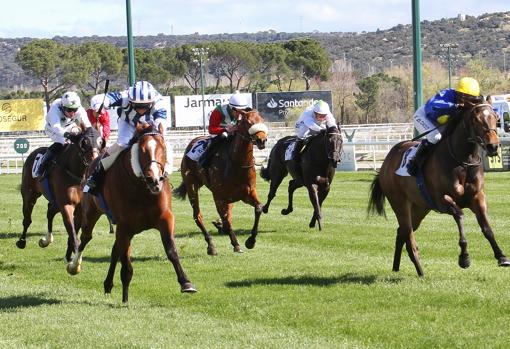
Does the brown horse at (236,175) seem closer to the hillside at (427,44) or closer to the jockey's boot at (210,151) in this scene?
the jockey's boot at (210,151)

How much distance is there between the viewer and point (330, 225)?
18922mm

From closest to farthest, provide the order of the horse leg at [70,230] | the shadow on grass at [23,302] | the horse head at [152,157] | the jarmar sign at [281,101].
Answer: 1. the horse head at [152,157]
2. the shadow on grass at [23,302]
3. the horse leg at [70,230]
4. the jarmar sign at [281,101]

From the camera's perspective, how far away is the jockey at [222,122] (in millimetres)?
15875

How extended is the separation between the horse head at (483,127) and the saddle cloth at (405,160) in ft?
3.44

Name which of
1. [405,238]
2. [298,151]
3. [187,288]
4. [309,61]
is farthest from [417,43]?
[309,61]

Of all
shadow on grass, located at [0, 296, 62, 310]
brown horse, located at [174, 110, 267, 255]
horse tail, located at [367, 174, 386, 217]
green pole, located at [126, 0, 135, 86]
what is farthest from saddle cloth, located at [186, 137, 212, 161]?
green pole, located at [126, 0, 135, 86]

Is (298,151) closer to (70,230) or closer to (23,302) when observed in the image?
(70,230)

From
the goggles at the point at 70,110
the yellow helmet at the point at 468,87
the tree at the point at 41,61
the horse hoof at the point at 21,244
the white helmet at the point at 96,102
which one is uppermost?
the tree at the point at 41,61

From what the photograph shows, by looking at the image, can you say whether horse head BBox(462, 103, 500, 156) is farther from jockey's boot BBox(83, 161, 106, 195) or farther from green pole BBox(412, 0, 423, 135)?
green pole BBox(412, 0, 423, 135)

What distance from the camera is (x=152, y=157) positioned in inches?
411

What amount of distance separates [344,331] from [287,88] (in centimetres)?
10590

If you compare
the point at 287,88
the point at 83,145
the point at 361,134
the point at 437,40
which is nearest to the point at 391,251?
the point at 83,145

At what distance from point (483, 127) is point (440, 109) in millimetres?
1039

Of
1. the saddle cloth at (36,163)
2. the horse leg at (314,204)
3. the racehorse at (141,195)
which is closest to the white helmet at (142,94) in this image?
the racehorse at (141,195)
